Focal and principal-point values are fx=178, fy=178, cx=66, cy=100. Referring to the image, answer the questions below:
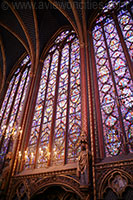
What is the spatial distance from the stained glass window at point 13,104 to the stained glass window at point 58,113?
170 centimetres

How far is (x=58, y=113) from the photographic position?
28.9ft

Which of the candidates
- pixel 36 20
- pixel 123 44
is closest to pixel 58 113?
pixel 123 44

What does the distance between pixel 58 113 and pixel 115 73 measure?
3.29m

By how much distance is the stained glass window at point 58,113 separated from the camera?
24.8 ft

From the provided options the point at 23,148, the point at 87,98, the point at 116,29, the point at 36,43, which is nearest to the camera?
the point at 87,98

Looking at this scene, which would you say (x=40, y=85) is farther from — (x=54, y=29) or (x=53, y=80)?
(x=54, y=29)

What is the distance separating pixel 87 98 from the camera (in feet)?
25.5

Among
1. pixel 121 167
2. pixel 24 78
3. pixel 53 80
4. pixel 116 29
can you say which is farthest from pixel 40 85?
pixel 121 167

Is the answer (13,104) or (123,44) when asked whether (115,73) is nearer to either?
(123,44)

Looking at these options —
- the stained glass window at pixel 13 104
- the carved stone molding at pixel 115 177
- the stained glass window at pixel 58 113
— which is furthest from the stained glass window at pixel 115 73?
the stained glass window at pixel 13 104

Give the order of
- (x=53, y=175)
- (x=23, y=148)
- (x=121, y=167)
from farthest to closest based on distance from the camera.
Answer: (x=23, y=148)
(x=53, y=175)
(x=121, y=167)

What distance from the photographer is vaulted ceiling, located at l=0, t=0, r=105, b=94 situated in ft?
36.1

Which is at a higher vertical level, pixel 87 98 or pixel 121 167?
pixel 87 98

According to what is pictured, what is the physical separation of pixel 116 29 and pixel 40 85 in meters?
5.39
